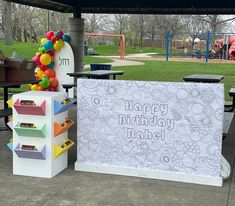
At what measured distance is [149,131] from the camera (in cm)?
505

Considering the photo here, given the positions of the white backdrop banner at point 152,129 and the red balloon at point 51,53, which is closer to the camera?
the white backdrop banner at point 152,129

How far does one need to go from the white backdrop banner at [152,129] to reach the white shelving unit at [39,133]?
13.4 inches

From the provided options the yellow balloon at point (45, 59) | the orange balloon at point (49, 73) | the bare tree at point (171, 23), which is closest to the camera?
the yellow balloon at point (45, 59)

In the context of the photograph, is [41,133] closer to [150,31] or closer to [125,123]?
[125,123]

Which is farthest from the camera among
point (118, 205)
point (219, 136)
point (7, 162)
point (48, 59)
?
point (48, 59)

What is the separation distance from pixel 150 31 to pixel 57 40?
60043 millimetres

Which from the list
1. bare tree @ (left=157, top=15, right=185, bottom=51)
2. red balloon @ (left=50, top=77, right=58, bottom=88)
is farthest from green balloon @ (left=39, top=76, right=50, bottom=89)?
bare tree @ (left=157, top=15, right=185, bottom=51)

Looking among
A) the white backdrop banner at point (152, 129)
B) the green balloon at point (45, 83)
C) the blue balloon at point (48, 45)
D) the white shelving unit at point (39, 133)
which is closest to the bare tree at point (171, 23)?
the blue balloon at point (48, 45)

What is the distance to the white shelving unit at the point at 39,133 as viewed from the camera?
16.3ft

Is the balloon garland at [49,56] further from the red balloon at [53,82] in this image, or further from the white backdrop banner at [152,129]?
the white backdrop banner at [152,129]

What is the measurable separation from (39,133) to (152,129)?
1.34 meters

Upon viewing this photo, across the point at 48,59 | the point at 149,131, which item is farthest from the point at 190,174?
the point at 48,59

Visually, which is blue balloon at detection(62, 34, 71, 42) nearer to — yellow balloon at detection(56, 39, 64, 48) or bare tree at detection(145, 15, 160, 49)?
yellow balloon at detection(56, 39, 64, 48)

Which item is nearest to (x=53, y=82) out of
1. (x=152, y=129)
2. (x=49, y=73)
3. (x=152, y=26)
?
(x=49, y=73)
